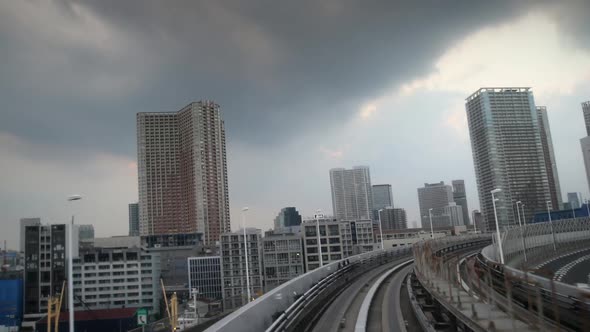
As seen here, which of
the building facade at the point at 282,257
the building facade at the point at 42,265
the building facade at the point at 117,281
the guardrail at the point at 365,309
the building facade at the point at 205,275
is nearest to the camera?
the guardrail at the point at 365,309

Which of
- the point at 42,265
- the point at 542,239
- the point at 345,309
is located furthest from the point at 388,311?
the point at 42,265

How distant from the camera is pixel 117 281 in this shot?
4983 inches

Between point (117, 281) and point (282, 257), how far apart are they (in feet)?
187

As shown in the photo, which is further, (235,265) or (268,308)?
(235,265)

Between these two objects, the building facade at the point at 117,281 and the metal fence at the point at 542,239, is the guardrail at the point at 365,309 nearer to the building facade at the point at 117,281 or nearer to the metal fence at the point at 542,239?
the metal fence at the point at 542,239

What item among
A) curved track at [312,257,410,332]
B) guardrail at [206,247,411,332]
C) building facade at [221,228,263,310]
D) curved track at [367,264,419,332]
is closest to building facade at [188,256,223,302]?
building facade at [221,228,263,310]

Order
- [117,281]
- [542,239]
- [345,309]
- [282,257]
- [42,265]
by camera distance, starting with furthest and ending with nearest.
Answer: [117,281] < [42,265] < [282,257] < [542,239] < [345,309]

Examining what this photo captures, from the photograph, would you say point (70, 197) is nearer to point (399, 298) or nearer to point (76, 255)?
point (399, 298)

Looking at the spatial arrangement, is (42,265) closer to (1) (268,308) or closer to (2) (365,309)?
(2) (365,309)

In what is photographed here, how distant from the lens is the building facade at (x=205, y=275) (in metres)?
140

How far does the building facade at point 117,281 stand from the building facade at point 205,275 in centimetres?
1317

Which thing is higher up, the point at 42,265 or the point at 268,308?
the point at 268,308

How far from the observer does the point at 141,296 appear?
125 m

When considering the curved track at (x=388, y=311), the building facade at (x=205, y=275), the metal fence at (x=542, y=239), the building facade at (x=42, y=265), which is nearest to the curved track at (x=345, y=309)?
the curved track at (x=388, y=311)
